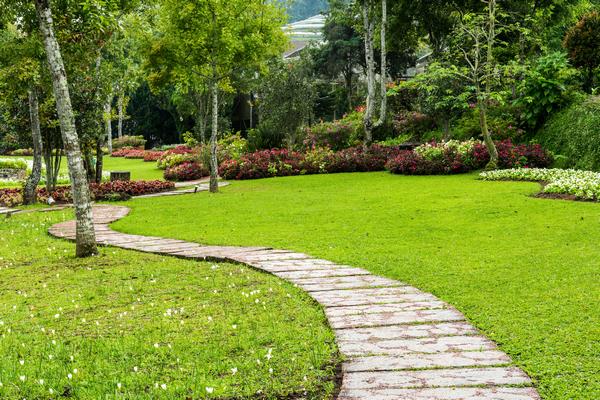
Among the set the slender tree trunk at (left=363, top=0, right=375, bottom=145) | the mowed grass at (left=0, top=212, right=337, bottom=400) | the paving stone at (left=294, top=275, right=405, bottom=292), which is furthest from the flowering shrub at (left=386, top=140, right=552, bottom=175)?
the mowed grass at (left=0, top=212, right=337, bottom=400)

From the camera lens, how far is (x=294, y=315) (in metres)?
5.25

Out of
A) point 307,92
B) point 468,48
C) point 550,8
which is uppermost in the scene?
point 550,8

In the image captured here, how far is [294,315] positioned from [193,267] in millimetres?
2737

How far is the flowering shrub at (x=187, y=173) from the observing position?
80.4 ft

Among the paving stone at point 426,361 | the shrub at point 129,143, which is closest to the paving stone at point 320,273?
the paving stone at point 426,361

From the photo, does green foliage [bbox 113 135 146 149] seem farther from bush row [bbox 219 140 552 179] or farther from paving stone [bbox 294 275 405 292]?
paving stone [bbox 294 275 405 292]

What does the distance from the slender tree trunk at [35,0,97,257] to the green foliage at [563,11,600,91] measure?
18.3 meters

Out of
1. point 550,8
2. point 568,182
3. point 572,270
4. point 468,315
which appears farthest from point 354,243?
point 550,8

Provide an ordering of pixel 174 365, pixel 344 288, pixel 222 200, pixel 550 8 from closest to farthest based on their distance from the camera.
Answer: pixel 174 365 < pixel 344 288 < pixel 222 200 < pixel 550 8

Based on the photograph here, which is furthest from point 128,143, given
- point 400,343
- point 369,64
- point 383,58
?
point 400,343

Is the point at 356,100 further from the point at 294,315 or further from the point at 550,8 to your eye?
the point at 294,315

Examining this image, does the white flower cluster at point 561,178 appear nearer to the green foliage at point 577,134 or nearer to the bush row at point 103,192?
the green foliage at point 577,134

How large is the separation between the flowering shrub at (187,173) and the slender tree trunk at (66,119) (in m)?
16.2

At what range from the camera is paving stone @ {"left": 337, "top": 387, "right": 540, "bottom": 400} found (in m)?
3.41
